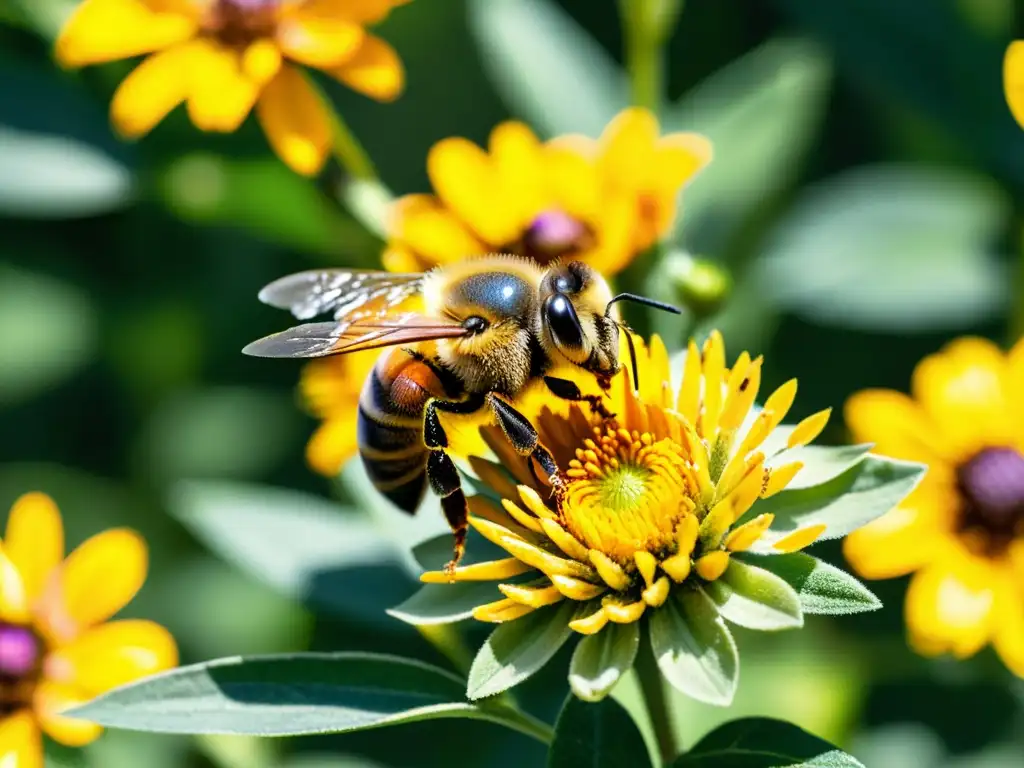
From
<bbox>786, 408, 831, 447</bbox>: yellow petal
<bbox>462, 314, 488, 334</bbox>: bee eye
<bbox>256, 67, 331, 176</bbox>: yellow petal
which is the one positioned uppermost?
<bbox>256, 67, 331, 176</bbox>: yellow petal

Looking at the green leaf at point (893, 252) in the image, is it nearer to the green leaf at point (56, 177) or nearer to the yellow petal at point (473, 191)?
the yellow petal at point (473, 191)

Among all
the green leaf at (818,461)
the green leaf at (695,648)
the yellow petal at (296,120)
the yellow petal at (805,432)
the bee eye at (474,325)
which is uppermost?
the yellow petal at (296,120)

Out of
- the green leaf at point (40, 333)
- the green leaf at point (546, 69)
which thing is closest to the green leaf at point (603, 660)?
the green leaf at point (546, 69)

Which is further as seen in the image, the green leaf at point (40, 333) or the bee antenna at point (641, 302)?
the green leaf at point (40, 333)

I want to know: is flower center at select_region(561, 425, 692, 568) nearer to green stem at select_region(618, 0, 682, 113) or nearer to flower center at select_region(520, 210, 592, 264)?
flower center at select_region(520, 210, 592, 264)

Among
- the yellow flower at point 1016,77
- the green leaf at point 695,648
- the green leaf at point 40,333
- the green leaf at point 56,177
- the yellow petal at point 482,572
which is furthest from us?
the green leaf at point 40,333

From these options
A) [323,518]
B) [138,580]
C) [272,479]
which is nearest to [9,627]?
[138,580]

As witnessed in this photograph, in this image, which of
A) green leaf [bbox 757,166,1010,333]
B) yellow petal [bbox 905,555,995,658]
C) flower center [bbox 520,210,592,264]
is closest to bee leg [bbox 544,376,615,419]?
flower center [bbox 520,210,592,264]
